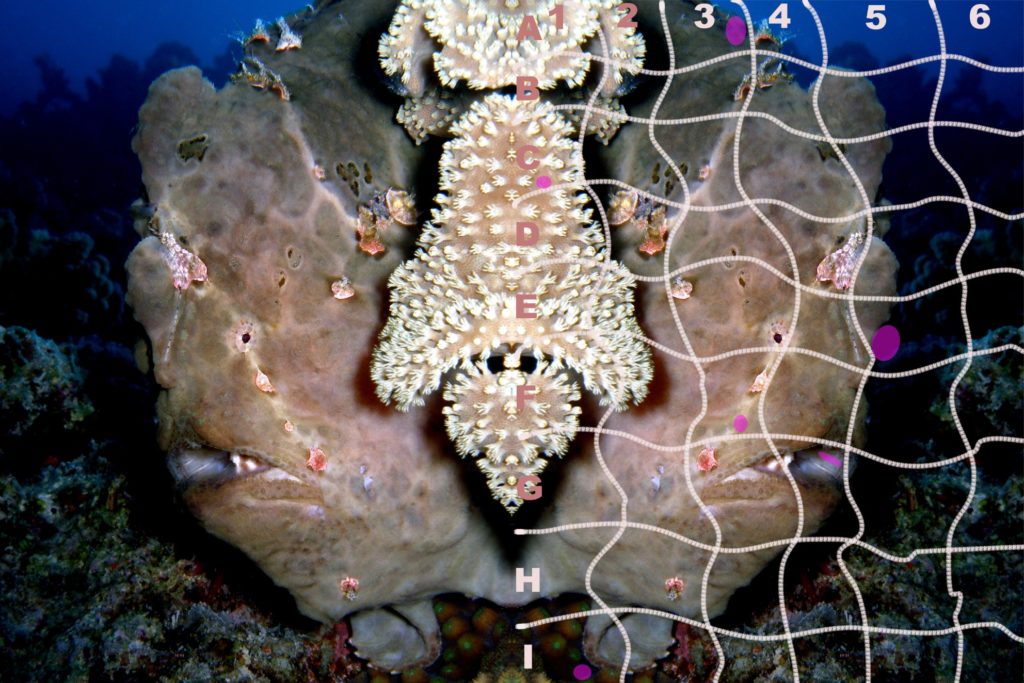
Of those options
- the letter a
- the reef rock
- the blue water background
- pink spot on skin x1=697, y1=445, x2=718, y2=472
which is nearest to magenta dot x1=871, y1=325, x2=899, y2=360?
the reef rock

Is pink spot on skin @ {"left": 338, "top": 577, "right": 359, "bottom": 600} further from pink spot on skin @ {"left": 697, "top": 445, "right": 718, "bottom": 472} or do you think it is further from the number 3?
the number 3

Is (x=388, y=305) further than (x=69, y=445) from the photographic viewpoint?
No

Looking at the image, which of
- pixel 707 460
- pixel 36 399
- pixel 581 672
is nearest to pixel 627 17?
pixel 707 460

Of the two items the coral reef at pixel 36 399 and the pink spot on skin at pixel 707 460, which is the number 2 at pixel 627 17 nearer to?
the pink spot on skin at pixel 707 460

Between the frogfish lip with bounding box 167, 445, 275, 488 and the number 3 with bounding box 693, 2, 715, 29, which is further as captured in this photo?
the number 3 with bounding box 693, 2, 715, 29

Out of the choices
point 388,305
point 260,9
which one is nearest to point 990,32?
point 388,305

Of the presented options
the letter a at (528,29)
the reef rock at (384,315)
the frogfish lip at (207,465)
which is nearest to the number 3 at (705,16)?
the reef rock at (384,315)

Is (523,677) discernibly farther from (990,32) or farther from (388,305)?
(990,32)
